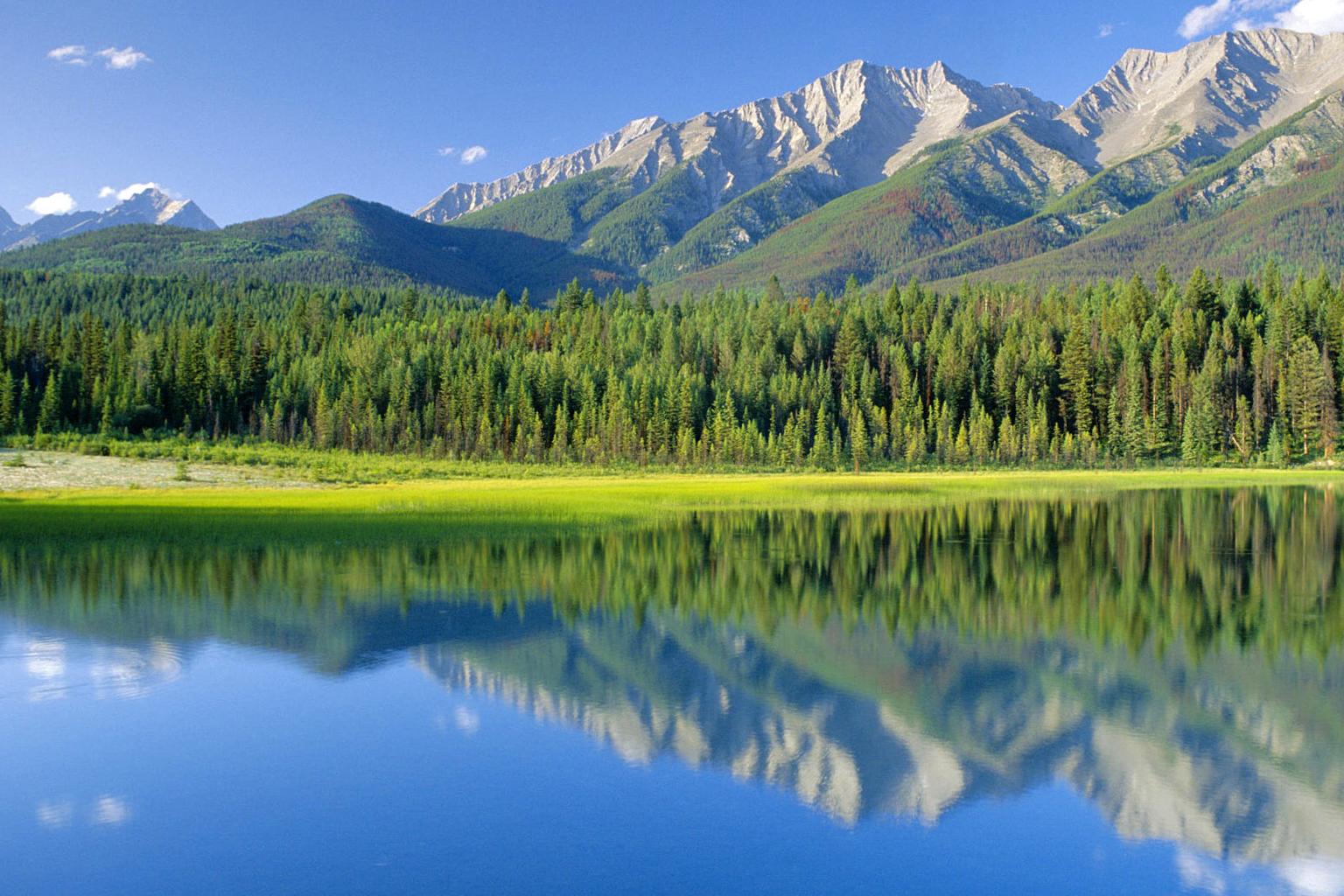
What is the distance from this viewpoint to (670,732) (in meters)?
16.7

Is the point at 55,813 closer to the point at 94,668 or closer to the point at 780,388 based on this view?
the point at 94,668

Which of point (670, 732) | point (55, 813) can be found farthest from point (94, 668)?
point (670, 732)

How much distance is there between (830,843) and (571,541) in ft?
101

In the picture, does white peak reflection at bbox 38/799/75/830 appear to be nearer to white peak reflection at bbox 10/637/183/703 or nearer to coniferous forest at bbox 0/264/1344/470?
white peak reflection at bbox 10/637/183/703

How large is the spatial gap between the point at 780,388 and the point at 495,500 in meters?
64.4

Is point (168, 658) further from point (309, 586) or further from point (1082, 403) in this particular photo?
point (1082, 403)

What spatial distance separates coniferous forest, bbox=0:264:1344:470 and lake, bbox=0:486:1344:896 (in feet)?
264

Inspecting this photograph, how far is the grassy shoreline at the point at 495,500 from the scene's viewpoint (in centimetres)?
4656

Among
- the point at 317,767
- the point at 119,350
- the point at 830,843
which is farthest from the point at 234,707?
the point at 119,350

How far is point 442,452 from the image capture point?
112 meters

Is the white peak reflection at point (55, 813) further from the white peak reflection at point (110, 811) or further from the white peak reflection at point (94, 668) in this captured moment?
the white peak reflection at point (94, 668)

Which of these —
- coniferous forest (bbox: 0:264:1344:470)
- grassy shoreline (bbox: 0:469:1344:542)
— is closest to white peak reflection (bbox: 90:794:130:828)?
grassy shoreline (bbox: 0:469:1344:542)

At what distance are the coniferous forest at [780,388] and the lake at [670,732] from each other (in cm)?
8038

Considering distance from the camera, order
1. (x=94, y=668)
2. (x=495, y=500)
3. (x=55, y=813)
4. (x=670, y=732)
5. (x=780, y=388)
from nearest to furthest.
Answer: (x=55, y=813) → (x=670, y=732) → (x=94, y=668) → (x=495, y=500) → (x=780, y=388)
